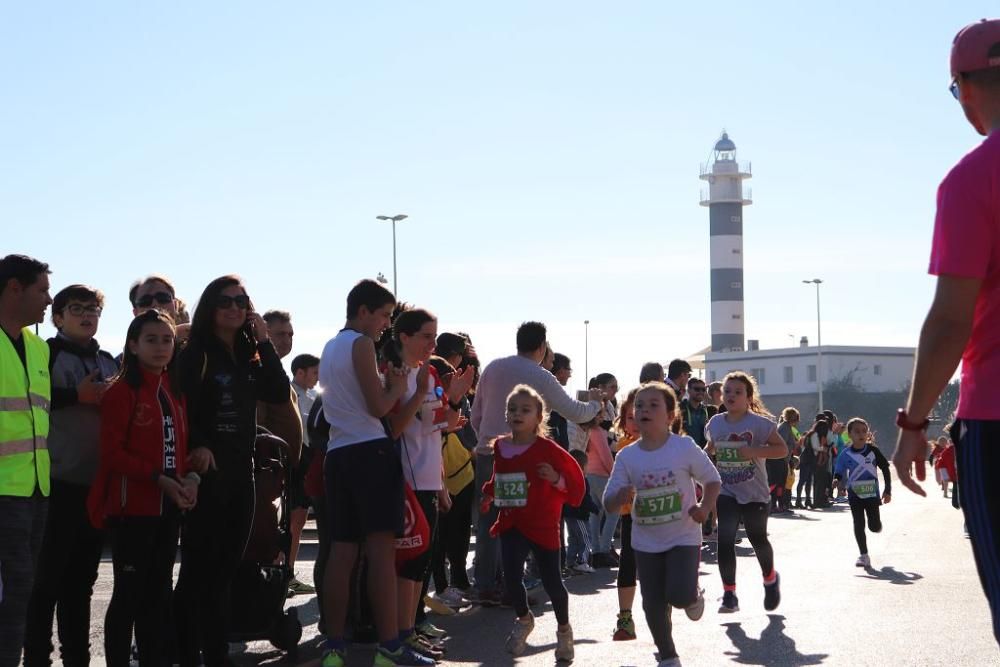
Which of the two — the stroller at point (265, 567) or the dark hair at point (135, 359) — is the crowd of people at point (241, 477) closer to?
the dark hair at point (135, 359)

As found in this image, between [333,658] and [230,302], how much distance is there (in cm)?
191

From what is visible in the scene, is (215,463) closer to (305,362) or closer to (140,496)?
(140,496)

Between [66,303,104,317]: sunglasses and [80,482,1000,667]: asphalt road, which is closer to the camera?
[66,303,104,317]: sunglasses

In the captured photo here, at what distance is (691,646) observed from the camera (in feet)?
29.3

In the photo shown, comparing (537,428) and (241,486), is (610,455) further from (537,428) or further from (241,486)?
(241,486)

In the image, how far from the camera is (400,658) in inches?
307

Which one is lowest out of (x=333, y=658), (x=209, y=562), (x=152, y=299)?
(x=333, y=658)

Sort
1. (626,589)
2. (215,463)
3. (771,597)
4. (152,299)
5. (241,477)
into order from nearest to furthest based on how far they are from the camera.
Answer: (215,463) < (241,477) < (152,299) < (626,589) < (771,597)

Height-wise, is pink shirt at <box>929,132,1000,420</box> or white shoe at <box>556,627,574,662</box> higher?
pink shirt at <box>929,132,1000,420</box>

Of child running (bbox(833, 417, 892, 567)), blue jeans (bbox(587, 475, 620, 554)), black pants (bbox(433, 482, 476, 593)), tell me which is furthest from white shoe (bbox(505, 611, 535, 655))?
child running (bbox(833, 417, 892, 567))

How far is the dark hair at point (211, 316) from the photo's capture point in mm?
7477

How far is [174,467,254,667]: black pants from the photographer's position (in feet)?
23.7

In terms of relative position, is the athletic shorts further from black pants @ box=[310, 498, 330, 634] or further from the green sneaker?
black pants @ box=[310, 498, 330, 634]

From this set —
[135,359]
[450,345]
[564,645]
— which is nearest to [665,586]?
[564,645]
